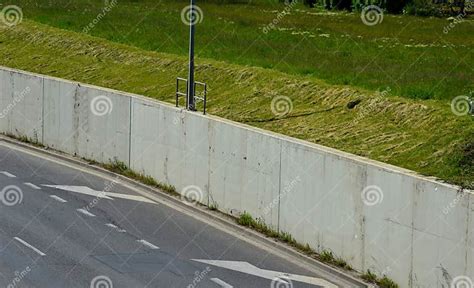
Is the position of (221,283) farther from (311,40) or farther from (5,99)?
(311,40)

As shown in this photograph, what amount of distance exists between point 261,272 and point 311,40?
2559 centimetres

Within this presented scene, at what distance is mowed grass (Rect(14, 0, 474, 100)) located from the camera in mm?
35719

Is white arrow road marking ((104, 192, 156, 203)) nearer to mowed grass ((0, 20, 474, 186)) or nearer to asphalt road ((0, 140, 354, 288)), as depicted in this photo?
asphalt road ((0, 140, 354, 288))

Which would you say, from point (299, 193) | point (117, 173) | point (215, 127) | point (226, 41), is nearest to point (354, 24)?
point (226, 41)

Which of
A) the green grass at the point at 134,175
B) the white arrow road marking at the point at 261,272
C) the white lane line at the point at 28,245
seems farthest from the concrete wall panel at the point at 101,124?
the white arrow road marking at the point at 261,272

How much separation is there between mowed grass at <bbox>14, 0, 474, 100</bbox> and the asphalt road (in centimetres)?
808

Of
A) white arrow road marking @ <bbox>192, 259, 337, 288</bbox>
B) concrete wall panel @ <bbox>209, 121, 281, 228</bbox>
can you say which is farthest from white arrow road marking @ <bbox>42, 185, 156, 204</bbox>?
white arrow road marking @ <bbox>192, 259, 337, 288</bbox>

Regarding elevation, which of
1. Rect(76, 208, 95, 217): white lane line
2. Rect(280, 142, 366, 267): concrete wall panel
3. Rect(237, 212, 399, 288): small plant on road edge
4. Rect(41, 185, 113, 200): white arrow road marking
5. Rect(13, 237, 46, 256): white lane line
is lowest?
Rect(41, 185, 113, 200): white arrow road marking

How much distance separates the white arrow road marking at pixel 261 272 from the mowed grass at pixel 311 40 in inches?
367

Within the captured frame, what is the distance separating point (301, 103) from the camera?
109 feet

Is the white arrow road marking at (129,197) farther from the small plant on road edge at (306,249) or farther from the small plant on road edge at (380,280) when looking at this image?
the small plant on road edge at (380,280)

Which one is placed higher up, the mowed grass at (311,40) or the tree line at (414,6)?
the mowed grass at (311,40)

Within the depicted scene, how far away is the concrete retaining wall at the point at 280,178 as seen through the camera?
2105cm

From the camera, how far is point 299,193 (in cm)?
2545
